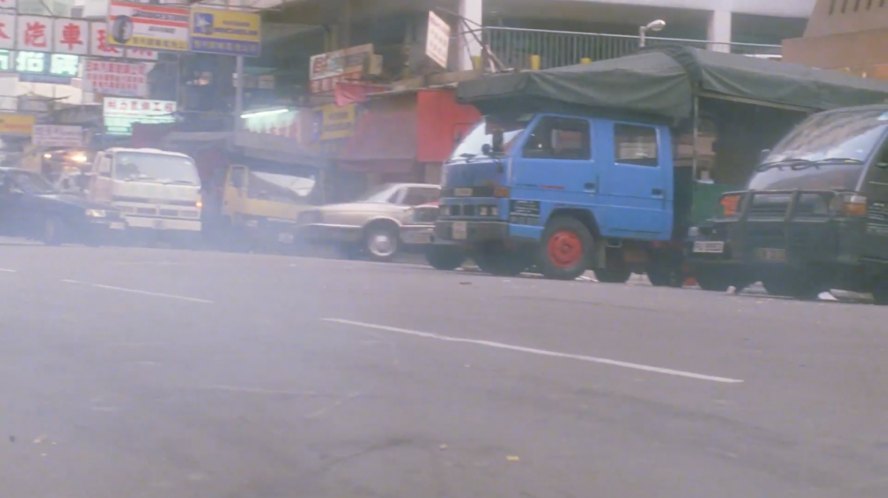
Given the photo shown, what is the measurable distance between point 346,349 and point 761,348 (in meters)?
3.08

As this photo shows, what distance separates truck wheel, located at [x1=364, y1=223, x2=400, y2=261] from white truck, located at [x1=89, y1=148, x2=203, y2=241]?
448 cm

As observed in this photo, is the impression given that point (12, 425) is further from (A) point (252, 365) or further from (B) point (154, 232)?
(B) point (154, 232)

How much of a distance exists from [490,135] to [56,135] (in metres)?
37.8

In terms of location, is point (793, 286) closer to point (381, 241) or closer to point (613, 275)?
point (613, 275)

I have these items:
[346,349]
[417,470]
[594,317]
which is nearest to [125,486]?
[417,470]

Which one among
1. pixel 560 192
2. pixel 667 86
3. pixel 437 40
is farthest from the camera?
pixel 437 40

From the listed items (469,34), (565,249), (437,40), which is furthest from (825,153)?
(469,34)

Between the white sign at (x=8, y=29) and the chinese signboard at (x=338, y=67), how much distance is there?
7.85 m

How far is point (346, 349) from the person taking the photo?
9.24m

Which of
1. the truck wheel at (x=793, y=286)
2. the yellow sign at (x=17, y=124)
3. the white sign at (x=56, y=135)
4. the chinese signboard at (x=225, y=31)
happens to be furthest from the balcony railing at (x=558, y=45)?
the yellow sign at (x=17, y=124)

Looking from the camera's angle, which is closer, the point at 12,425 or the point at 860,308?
the point at 12,425

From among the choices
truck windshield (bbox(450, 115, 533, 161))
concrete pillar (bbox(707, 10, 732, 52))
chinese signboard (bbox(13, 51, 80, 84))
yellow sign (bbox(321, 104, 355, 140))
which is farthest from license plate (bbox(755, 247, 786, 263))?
chinese signboard (bbox(13, 51, 80, 84))

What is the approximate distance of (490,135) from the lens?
54.6ft

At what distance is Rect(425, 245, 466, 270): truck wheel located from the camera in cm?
1798
